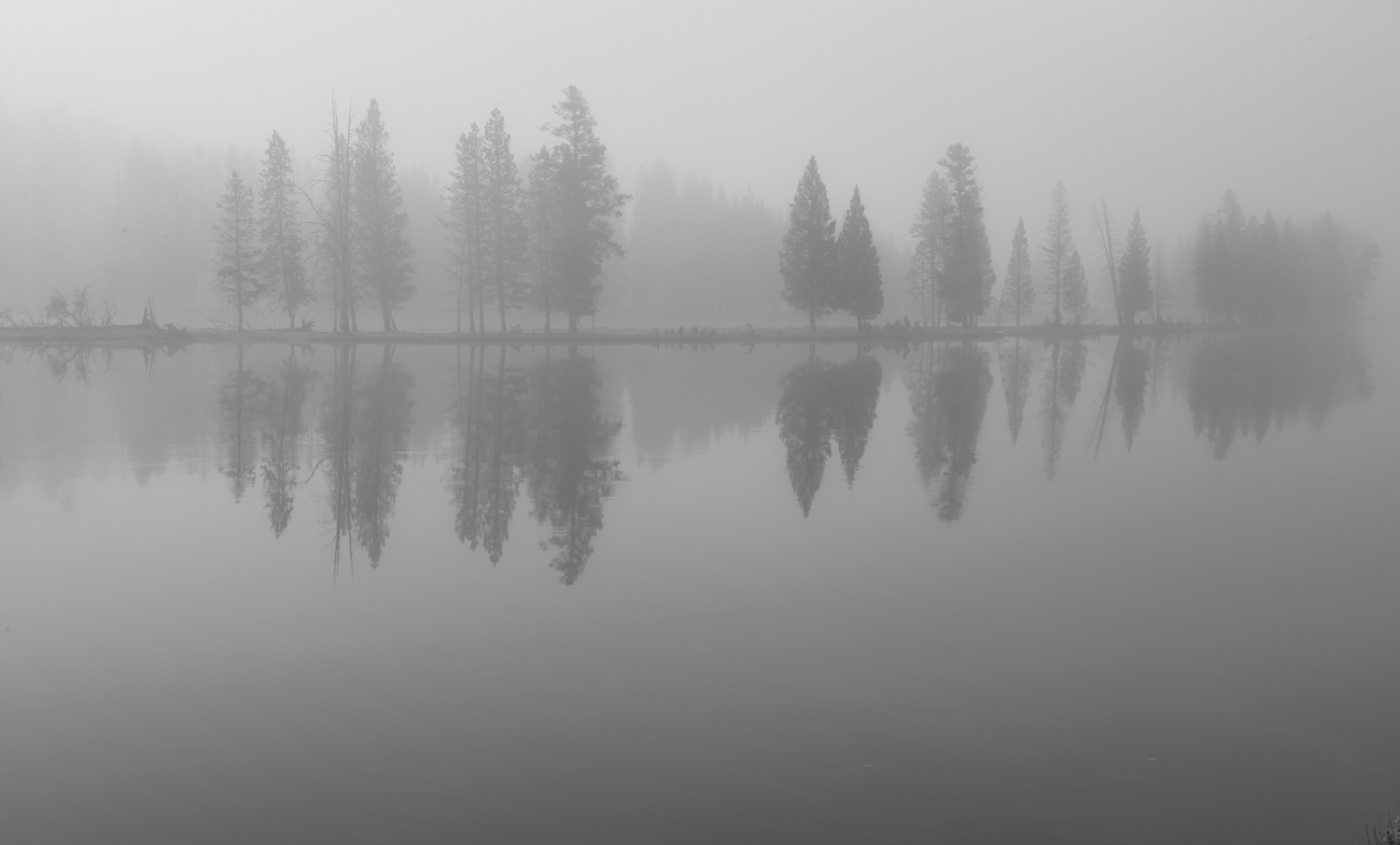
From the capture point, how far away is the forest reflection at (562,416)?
12938mm

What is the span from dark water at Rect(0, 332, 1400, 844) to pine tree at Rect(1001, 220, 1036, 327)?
251ft

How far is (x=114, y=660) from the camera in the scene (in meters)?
7.24

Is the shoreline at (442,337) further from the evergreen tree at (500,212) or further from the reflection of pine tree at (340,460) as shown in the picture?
the reflection of pine tree at (340,460)

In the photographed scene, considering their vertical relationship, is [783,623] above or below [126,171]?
below

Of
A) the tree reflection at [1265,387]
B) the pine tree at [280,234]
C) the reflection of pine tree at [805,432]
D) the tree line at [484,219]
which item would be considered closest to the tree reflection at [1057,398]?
the tree reflection at [1265,387]

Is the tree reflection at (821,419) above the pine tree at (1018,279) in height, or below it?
below

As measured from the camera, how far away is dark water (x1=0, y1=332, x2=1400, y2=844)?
5.38 m

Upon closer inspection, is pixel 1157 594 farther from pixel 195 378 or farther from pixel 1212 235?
pixel 1212 235

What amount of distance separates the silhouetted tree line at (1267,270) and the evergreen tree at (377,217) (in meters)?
73.1

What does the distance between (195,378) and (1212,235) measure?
335 ft

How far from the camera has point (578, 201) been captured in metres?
62.7

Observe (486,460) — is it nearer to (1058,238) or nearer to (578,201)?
(578,201)

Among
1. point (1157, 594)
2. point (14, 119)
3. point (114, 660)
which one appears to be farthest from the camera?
point (14, 119)

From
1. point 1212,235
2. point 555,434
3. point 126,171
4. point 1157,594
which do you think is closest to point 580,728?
point 1157,594
